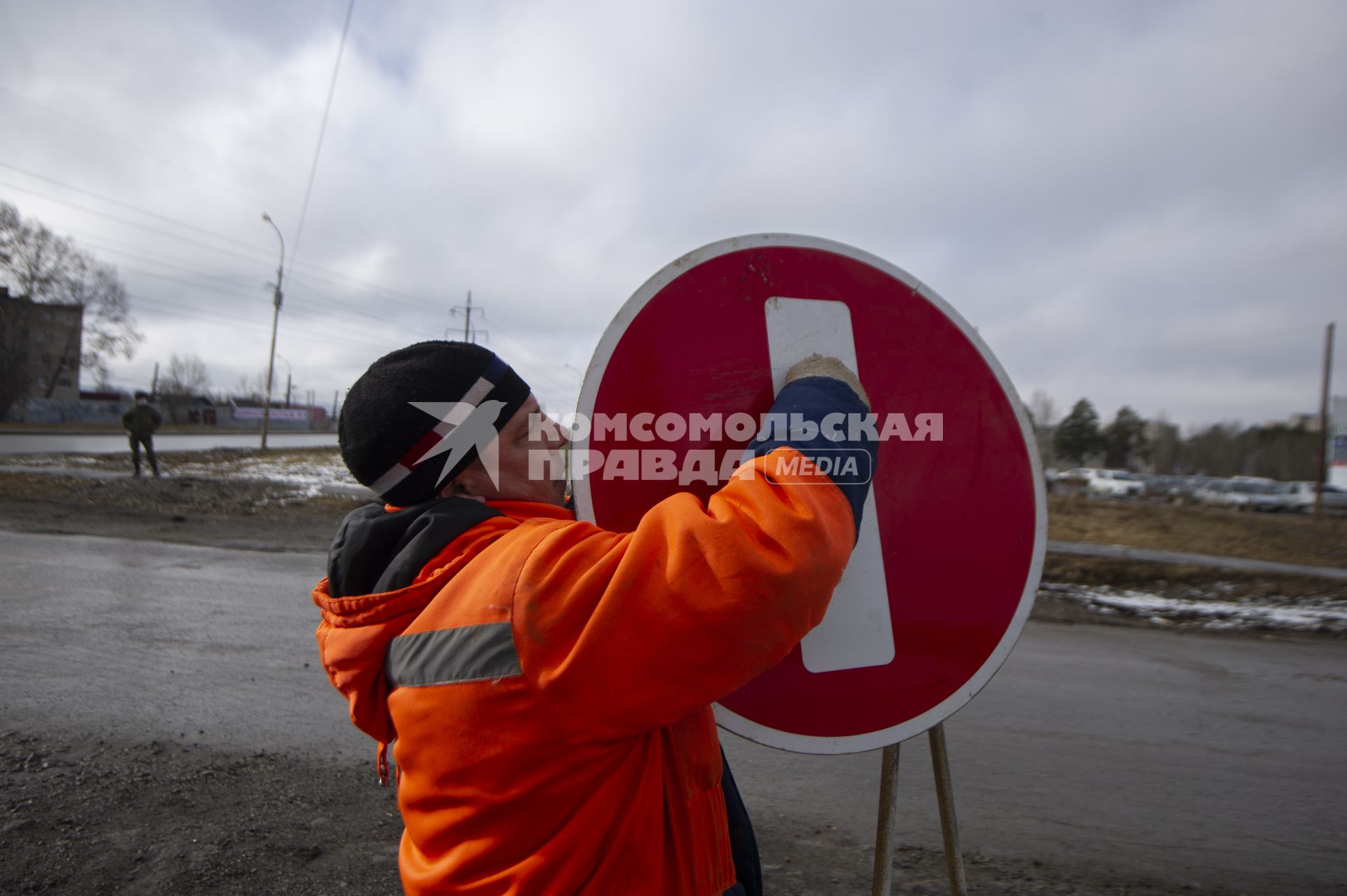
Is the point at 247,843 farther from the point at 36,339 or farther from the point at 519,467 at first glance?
the point at 36,339

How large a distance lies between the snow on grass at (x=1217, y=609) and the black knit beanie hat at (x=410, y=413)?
7496 millimetres

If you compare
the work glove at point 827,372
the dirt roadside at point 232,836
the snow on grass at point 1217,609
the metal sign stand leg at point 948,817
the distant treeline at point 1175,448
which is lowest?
the dirt roadside at point 232,836

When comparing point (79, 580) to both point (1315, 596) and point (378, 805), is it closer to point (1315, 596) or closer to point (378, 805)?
point (378, 805)

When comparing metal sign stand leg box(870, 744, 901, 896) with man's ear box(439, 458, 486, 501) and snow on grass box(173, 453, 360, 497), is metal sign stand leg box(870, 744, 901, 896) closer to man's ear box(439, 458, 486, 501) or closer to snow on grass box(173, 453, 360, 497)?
man's ear box(439, 458, 486, 501)

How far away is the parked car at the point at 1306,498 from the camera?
114 feet

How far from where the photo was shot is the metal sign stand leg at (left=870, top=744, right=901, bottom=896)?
1418mm

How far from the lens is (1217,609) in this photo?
23.8 feet

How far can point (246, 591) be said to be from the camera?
6.63 metres

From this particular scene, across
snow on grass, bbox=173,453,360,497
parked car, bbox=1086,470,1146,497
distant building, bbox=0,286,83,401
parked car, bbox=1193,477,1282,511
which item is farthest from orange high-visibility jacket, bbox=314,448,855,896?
distant building, bbox=0,286,83,401

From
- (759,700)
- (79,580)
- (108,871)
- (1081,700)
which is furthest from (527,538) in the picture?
(79,580)

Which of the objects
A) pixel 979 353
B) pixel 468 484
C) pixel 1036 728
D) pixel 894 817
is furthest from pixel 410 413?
pixel 1036 728

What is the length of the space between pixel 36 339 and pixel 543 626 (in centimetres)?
7402

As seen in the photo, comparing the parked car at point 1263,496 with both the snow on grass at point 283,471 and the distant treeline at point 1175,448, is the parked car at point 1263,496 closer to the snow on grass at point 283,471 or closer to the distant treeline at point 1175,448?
the distant treeline at point 1175,448

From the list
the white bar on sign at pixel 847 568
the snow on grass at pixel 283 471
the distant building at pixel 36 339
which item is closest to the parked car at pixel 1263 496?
the snow on grass at pixel 283 471
